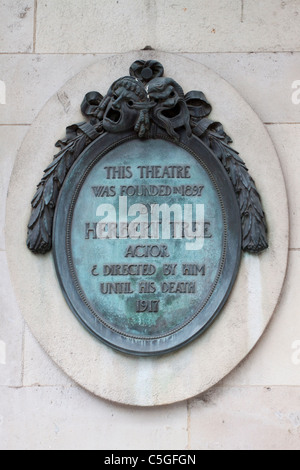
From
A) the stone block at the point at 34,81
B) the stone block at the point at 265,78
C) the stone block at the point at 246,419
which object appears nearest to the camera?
the stone block at the point at 246,419

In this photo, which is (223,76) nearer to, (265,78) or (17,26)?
(265,78)

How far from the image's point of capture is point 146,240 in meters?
6.64

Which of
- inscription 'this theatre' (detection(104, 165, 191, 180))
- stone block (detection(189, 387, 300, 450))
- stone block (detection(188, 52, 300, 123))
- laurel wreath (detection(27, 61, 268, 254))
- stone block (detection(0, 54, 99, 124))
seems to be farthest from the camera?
stone block (detection(0, 54, 99, 124))

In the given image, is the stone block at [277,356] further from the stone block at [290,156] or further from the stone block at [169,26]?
the stone block at [169,26]

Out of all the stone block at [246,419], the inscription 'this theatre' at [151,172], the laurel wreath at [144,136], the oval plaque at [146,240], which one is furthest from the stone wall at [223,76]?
the inscription 'this theatre' at [151,172]

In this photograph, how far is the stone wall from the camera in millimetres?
6461

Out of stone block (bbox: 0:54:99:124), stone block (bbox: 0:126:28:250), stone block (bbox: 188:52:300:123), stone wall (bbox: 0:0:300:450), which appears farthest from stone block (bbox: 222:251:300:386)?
stone block (bbox: 0:54:99:124)

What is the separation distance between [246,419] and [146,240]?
1.59 meters

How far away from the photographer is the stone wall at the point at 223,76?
6461 mm

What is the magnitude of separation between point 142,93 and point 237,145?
866mm

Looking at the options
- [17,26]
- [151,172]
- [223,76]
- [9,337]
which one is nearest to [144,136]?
[151,172]

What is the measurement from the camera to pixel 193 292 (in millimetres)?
6539

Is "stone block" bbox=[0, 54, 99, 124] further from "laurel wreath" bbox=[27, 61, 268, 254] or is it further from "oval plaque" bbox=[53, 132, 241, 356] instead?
"oval plaque" bbox=[53, 132, 241, 356]

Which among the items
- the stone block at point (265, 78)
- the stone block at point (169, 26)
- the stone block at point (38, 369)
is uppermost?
the stone block at point (169, 26)
